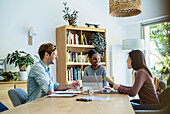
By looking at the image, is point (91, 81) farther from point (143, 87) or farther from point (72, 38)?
point (72, 38)

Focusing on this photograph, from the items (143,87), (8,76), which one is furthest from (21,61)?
(143,87)

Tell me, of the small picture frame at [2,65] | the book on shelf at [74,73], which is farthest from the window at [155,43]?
the small picture frame at [2,65]

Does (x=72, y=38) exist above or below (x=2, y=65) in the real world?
above

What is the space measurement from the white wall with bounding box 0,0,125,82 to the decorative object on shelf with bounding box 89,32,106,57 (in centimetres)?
54

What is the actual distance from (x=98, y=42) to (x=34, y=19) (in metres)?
1.66

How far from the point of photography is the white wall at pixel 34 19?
14.8 feet

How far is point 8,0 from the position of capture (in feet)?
15.0

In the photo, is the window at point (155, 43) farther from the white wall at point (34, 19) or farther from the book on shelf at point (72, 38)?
the book on shelf at point (72, 38)

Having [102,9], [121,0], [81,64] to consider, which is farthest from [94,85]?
[102,9]

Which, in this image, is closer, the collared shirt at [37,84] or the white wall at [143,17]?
the collared shirt at [37,84]

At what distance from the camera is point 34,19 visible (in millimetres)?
4867

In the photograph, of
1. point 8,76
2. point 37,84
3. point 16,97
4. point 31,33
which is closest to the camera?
point 16,97

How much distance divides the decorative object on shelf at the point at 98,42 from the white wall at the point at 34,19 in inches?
21.1

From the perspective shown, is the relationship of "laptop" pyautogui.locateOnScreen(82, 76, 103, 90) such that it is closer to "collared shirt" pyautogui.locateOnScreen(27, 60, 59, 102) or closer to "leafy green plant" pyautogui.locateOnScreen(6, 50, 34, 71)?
"collared shirt" pyautogui.locateOnScreen(27, 60, 59, 102)
